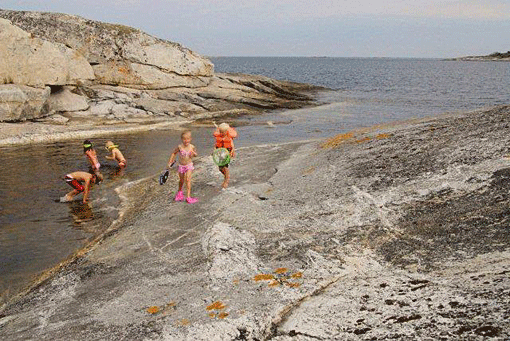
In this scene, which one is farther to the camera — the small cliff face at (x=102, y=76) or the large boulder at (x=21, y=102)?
the small cliff face at (x=102, y=76)

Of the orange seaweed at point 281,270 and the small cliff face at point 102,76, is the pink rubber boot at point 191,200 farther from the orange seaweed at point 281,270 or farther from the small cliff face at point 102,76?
the small cliff face at point 102,76

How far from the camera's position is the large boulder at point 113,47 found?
39906 millimetres

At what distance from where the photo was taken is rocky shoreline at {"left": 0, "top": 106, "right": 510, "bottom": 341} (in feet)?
15.9

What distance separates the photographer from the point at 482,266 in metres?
5.35

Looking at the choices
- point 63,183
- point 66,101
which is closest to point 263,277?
point 63,183

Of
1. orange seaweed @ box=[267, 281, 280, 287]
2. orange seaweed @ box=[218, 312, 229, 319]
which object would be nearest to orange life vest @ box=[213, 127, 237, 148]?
orange seaweed @ box=[267, 281, 280, 287]

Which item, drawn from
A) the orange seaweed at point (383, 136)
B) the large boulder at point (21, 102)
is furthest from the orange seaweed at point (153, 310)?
the large boulder at point (21, 102)

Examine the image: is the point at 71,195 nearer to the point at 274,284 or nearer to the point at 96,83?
the point at 274,284

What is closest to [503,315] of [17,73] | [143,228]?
[143,228]

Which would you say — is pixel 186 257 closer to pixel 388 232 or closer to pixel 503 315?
pixel 388 232

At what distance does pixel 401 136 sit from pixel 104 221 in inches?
353

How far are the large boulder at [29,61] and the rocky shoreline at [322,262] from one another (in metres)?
24.9

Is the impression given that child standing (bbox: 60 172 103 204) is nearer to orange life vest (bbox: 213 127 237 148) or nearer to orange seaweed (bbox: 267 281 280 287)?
orange life vest (bbox: 213 127 237 148)

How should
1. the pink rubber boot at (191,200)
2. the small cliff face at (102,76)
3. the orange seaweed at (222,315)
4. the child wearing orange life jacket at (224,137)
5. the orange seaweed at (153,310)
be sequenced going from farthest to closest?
the small cliff face at (102,76) < the child wearing orange life jacket at (224,137) < the pink rubber boot at (191,200) < the orange seaweed at (153,310) < the orange seaweed at (222,315)
